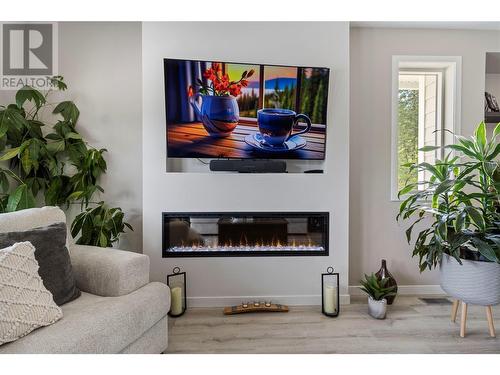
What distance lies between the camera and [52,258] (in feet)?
4.71

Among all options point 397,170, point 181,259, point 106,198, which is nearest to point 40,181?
point 106,198

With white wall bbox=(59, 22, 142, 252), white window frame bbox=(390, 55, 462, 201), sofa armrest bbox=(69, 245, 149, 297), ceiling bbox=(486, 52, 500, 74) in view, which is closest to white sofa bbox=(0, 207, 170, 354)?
sofa armrest bbox=(69, 245, 149, 297)

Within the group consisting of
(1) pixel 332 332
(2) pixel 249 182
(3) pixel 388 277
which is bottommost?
(1) pixel 332 332

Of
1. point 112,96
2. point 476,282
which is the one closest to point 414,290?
point 476,282

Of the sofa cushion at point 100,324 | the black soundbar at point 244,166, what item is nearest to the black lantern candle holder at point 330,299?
the black soundbar at point 244,166

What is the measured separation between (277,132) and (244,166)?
380 mm

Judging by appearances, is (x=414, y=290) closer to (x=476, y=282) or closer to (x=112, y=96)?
(x=476, y=282)

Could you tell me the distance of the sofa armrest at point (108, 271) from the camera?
1526mm
